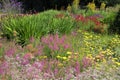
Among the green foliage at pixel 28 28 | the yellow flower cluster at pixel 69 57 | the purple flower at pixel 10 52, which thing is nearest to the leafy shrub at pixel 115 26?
the green foliage at pixel 28 28

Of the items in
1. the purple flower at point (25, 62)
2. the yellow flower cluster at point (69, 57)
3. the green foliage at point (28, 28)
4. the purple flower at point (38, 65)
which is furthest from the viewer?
the green foliage at point (28, 28)

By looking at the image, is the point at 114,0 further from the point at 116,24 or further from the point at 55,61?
the point at 55,61

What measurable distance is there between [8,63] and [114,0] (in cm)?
1869

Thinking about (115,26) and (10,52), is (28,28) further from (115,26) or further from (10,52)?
(115,26)

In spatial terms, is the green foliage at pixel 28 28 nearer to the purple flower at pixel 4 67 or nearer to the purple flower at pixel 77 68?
the purple flower at pixel 4 67

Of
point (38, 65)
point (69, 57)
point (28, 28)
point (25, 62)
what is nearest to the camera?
point (38, 65)

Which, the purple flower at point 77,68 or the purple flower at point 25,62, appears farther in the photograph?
the purple flower at point 25,62

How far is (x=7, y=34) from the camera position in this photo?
9008mm

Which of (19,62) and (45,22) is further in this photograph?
(45,22)

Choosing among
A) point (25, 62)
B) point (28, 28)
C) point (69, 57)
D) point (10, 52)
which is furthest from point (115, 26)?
point (25, 62)

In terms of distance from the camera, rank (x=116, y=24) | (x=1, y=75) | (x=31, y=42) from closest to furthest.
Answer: (x=1, y=75), (x=31, y=42), (x=116, y=24)

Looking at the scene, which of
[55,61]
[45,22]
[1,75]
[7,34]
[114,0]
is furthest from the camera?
[114,0]

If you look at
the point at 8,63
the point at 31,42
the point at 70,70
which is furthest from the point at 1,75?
the point at 31,42

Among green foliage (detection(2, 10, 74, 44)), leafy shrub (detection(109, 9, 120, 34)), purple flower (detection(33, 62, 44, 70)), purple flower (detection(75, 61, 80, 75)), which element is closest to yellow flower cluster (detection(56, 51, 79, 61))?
purple flower (detection(75, 61, 80, 75))
